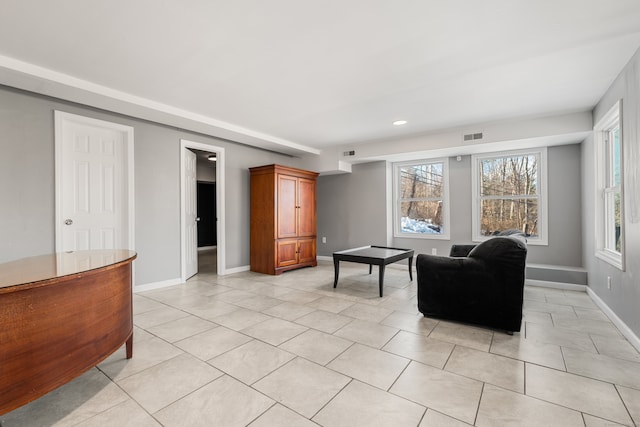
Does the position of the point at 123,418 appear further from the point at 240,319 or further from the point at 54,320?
the point at 240,319

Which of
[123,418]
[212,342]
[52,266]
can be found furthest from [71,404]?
→ [212,342]

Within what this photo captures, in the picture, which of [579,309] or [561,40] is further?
[579,309]

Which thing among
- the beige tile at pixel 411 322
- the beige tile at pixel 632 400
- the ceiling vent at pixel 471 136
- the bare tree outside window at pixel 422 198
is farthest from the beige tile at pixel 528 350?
the bare tree outside window at pixel 422 198

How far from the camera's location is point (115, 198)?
3.84 m

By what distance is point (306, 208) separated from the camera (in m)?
5.77

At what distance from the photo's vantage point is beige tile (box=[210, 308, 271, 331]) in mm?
2822

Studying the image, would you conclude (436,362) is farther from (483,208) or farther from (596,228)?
(483,208)

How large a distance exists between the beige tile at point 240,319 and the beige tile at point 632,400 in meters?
2.61

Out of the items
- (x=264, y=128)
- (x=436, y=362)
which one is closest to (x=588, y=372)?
(x=436, y=362)

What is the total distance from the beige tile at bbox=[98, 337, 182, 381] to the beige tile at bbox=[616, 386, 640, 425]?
2821 mm

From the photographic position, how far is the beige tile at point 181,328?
2.58 m

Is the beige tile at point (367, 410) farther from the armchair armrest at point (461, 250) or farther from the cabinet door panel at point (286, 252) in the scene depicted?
the cabinet door panel at point (286, 252)

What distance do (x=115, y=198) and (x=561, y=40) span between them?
192 inches

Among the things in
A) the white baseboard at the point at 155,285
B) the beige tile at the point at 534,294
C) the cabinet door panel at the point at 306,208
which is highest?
the cabinet door panel at the point at 306,208
